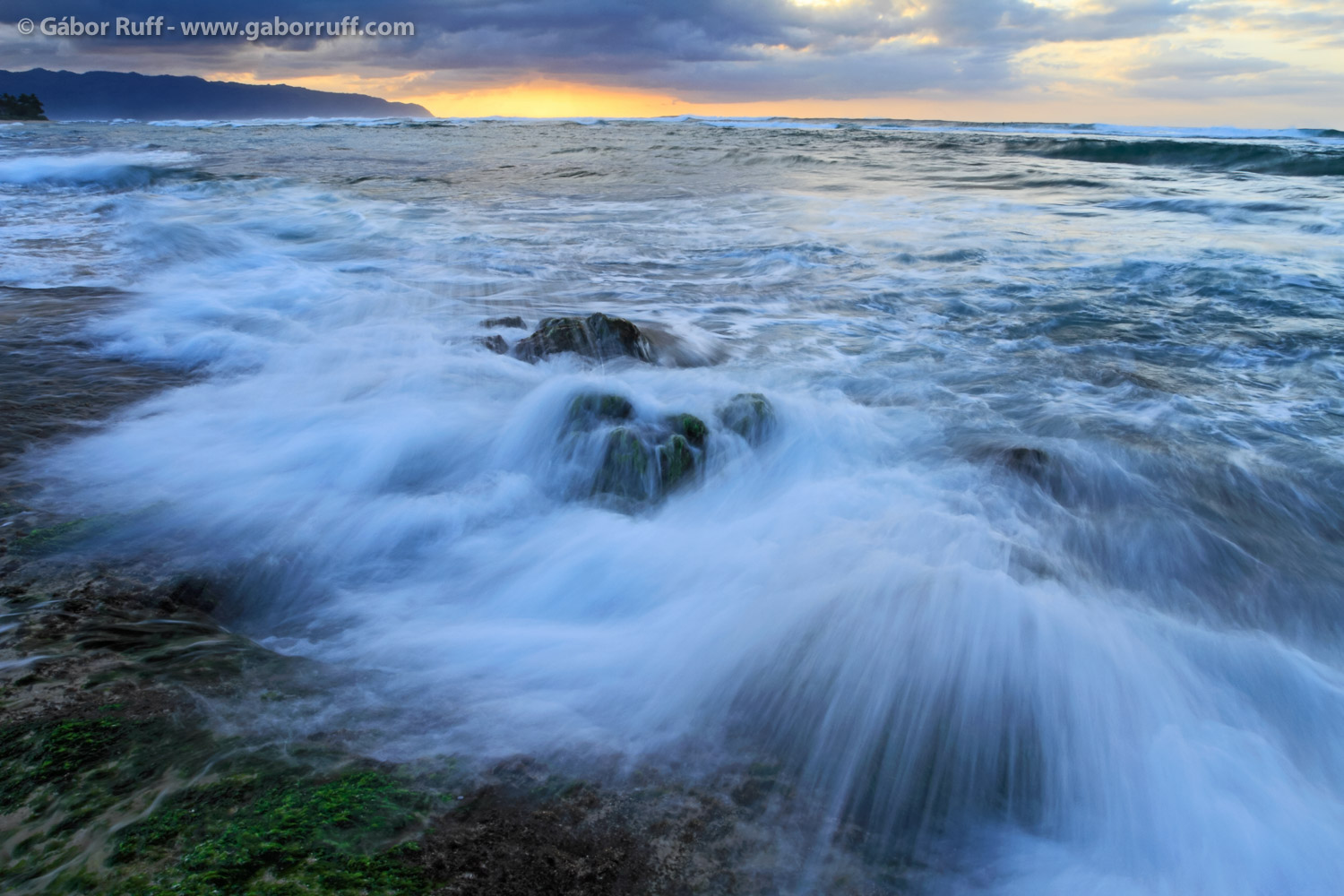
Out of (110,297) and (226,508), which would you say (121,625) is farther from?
(110,297)

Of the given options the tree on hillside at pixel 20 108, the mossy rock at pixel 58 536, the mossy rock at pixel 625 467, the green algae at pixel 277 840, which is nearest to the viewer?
the green algae at pixel 277 840

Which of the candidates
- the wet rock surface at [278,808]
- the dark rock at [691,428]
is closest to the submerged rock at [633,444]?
the dark rock at [691,428]

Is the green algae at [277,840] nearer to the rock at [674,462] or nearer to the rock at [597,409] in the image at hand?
the rock at [674,462]

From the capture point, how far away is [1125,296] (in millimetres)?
7328

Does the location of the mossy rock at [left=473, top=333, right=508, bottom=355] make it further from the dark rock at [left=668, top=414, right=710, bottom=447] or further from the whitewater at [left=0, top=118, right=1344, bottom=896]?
the dark rock at [left=668, top=414, right=710, bottom=447]

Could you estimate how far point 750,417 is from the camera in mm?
4344

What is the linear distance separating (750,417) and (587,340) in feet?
5.15

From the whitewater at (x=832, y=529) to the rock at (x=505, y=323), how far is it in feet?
0.52

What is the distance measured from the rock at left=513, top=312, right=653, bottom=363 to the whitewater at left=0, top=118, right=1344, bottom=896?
0.44ft

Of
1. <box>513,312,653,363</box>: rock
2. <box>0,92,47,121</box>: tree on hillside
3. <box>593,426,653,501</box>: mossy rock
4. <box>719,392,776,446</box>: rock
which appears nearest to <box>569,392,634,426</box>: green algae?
<box>593,426,653,501</box>: mossy rock

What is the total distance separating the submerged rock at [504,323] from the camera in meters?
6.03

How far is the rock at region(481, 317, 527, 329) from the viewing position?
19.8 feet

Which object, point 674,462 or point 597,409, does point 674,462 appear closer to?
point 674,462

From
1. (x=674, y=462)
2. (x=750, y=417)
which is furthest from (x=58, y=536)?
(x=750, y=417)
